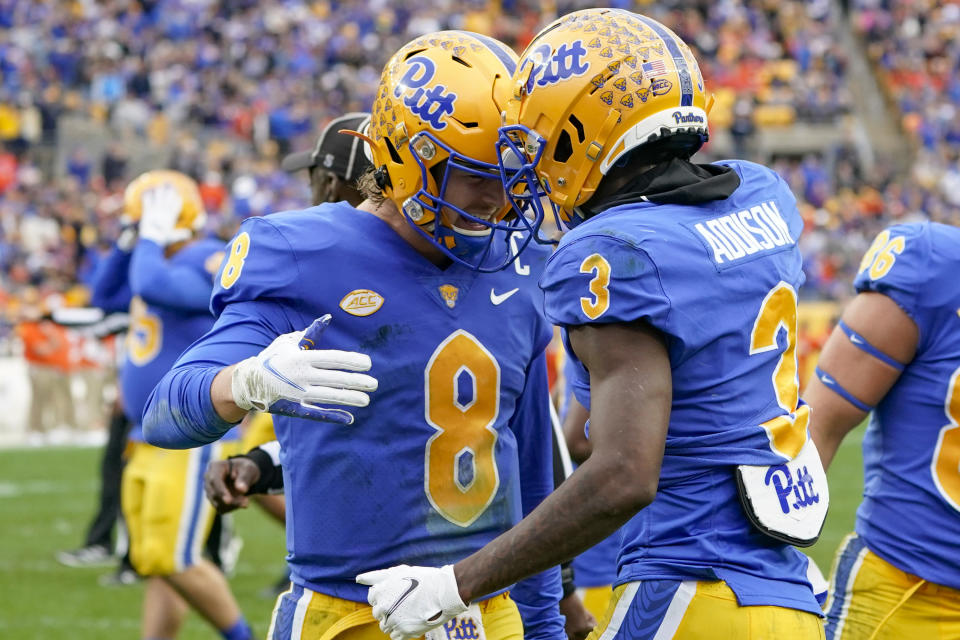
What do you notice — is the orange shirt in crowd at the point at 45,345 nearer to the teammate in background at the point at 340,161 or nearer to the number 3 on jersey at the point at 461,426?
the teammate in background at the point at 340,161

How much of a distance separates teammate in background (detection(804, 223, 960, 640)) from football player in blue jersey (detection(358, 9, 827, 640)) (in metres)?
0.68

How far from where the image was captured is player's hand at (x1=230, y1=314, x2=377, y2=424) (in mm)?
2193

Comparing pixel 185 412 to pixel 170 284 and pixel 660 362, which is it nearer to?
pixel 660 362

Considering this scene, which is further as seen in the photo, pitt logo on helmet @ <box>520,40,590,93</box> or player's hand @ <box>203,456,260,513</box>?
player's hand @ <box>203,456,260,513</box>

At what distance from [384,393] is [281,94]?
777 inches

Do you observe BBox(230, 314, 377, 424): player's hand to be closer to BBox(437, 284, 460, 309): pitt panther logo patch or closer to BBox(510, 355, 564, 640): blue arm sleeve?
BBox(437, 284, 460, 309): pitt panther logo patch

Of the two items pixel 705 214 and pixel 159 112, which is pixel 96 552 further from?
pixel 159 112

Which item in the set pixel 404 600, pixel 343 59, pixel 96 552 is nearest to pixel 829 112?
pixel 343 59

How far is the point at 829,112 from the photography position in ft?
79.0

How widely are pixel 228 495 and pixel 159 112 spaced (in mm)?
18954

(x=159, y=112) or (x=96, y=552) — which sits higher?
(x=96, y=552)

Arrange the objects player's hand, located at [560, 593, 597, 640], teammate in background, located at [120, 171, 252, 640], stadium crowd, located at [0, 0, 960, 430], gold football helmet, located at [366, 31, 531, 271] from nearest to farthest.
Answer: gold football helmet, located at [366, 31, 531, 271]
player's hand, located at [560, 593, 597, 640]
teammate in background, located at [120, 171, 252, 640]
stadium crowd, located at [0, 0, 960, 430]

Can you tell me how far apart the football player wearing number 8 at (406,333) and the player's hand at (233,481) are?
370 mm

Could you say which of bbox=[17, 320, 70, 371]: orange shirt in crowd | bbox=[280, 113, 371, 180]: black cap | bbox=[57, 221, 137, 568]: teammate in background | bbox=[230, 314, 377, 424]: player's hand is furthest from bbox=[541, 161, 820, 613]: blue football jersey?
bbox=[17, 320, 70, 371]: orange shirt in crowd
